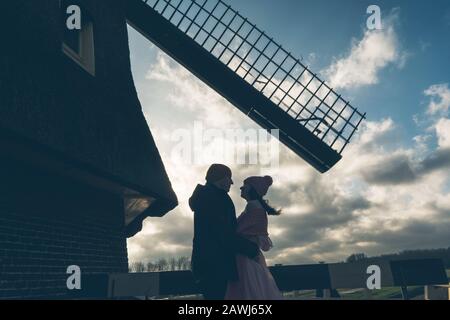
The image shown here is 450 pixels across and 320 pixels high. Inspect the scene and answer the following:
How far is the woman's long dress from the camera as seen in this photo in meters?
3.05

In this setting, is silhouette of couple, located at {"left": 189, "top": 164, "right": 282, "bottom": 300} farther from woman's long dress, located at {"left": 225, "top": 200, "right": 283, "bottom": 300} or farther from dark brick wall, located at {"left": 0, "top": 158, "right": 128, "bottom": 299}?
dark brick wall, located at {"left": 0, "top": 158, "right": 128, "bottom": 299}

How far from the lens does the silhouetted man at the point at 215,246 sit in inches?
117

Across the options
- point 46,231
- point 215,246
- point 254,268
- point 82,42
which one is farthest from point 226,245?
point 82,42

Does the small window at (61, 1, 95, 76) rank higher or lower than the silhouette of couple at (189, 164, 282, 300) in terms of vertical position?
higher

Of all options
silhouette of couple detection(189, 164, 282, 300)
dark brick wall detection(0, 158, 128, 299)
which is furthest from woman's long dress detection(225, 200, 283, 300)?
dark brick wall detection(0, 158, 128, 299)

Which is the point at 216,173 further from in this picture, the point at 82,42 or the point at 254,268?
the point at 82,42

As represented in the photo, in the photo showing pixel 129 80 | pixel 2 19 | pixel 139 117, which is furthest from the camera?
pixel 129 80

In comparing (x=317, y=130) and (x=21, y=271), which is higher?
(x=317, y=130)

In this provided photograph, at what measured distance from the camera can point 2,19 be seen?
4352 mm

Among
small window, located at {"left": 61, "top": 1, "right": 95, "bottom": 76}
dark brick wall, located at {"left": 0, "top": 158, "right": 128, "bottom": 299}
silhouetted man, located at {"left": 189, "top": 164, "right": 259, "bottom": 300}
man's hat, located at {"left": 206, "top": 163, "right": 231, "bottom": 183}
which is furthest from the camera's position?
small window, located at {"left": 61, "top": 1, "right": 95, "bottom": 76}

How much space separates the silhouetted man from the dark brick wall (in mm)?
2527

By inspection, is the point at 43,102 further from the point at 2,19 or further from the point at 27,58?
the point at 2,19
